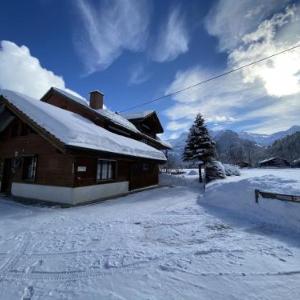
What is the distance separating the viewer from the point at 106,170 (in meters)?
11.9

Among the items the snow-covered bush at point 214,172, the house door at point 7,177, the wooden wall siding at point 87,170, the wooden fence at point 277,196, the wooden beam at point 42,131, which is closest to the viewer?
the wooden fence at point 277,196

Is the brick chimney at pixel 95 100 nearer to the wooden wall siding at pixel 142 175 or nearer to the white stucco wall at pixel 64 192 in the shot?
the wooden wall siding at pixel 142 175

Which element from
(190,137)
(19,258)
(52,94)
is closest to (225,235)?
(19,258)

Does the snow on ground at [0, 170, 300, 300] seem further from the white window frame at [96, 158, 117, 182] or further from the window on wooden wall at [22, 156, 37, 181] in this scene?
the window on wooden wall at [22, 156, 37, 181]

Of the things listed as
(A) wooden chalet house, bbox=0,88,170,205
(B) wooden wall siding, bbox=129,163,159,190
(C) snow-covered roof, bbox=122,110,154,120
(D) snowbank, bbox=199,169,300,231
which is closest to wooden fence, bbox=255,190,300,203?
(D) snowbank, bbox=199,169,300,231

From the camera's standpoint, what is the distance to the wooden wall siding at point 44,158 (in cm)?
971

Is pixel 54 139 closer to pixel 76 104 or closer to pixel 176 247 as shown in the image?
pixel 176 247

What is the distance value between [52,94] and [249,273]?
20.8m

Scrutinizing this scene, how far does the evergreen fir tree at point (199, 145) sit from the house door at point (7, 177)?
15565 millimetres

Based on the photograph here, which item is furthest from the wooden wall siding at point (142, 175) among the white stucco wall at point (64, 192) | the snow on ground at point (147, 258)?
the snow on ground at point (147, 258)

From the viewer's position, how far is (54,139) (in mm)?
8742

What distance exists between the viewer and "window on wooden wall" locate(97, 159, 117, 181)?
37.3 feet

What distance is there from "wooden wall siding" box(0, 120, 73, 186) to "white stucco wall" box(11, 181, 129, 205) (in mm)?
295

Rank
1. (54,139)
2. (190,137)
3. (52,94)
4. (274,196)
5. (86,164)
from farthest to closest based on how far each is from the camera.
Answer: (190,137), (52,94), (86,164), (54,139), (274,196)
